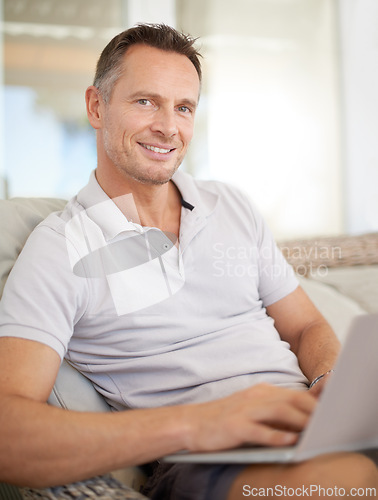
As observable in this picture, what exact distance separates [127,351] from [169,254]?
22 centimetres

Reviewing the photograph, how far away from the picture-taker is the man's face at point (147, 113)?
1300 mm

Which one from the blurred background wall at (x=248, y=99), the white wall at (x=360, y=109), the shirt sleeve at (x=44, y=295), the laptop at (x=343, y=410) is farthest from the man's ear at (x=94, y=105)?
the white wall at (x=360, y=109)

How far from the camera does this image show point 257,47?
14.0 feet

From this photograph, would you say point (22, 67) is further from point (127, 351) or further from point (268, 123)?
point (127, 351)

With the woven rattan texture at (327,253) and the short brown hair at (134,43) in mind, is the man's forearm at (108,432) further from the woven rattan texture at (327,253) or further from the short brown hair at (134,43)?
the woven rattan texture at (327,253)

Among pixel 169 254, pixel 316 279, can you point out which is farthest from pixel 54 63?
pixel 169 254

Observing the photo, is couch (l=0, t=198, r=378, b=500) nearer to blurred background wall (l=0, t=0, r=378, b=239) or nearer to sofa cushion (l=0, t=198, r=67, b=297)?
sofa cushion (l=0, t=198, r=67, b=297)

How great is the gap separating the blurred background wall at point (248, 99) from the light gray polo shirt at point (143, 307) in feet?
8.98

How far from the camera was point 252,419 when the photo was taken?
31.5 inches

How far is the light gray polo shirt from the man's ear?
211mm

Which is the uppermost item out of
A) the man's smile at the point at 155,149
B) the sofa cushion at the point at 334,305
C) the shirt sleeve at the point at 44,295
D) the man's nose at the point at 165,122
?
the man's nose at the point at 165,122

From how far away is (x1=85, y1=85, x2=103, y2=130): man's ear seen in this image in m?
1.39

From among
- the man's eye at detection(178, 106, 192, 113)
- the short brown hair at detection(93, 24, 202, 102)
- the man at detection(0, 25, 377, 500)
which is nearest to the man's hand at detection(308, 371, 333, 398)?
the man at detection(0, 25, 377, 500)

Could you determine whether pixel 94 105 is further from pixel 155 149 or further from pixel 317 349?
pixel 317 349
